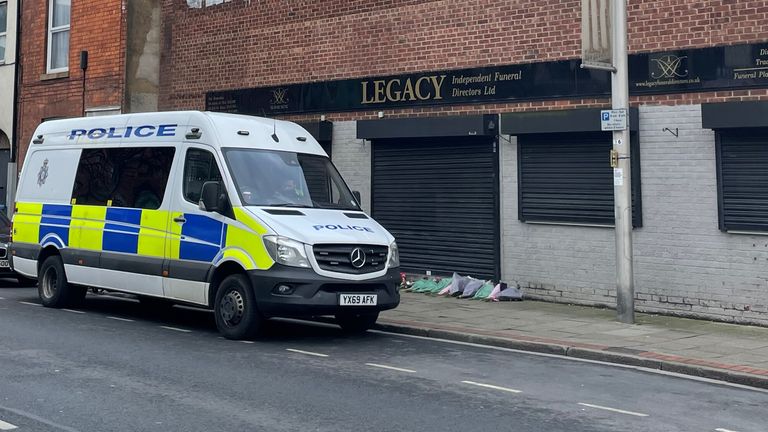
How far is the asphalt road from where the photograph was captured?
6184 millimetres

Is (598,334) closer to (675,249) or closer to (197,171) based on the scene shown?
(675,249)

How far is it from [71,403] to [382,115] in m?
10.2

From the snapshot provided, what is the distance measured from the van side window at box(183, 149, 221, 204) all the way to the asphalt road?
1.77 meters

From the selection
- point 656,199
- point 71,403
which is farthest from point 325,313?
point 656,199

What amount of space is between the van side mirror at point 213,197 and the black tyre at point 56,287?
368 cm

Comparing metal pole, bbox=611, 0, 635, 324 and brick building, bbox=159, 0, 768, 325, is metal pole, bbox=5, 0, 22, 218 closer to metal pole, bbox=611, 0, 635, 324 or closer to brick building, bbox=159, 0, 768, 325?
brick building, bbox=159, 0, 768, 325

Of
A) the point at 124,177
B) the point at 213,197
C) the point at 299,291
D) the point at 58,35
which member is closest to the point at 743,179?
the point at 299,291

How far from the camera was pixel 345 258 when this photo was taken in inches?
376

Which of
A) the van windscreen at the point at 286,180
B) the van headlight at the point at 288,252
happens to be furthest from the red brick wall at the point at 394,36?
the van headlight at the point at 288,252

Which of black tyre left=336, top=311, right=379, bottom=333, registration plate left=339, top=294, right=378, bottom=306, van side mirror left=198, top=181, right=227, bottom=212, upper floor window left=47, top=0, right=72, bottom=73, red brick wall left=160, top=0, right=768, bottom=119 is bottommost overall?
black tyre left=336, top=311, right=379, bottom=333

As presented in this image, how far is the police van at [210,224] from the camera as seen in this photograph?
943 centimetres

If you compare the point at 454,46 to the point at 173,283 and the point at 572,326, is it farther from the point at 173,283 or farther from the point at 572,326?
the point at 173,283

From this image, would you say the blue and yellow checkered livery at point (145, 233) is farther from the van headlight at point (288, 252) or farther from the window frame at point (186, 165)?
Result: the window frame at point (186, 165)

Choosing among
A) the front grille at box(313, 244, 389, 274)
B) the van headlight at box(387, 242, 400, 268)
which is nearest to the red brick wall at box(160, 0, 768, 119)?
the van headlight at box(387, 242, 400, 268)
